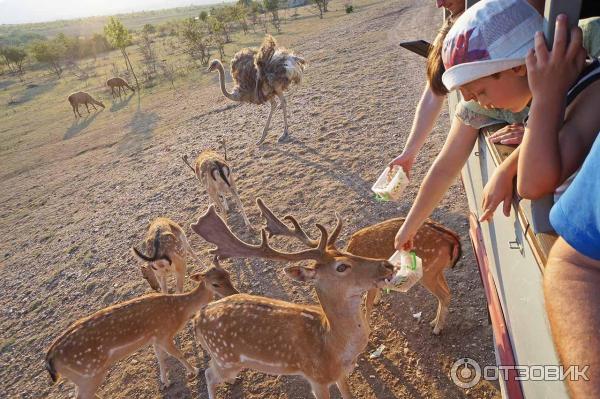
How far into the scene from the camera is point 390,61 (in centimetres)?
1275

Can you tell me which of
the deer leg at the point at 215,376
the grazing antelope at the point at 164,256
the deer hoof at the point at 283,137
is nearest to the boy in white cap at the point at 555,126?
the deer leg at the point at 215,376

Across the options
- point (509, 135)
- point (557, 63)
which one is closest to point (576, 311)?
point (557, 63)

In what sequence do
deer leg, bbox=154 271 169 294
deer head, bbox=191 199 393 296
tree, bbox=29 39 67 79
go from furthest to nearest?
tree, bbox=29 39 67 79 → deer leg, bbox=154 271 169 294 → deer head, bbox=191 199 393 296

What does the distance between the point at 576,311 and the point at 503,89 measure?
952 mm

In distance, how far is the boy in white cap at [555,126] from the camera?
1183 millimetres

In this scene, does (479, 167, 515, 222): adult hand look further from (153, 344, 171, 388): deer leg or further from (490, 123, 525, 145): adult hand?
(153, 344, 171, 388): deer leg

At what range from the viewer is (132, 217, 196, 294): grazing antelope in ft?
16.6

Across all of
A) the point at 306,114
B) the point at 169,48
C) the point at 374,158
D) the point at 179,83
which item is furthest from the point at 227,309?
the point at 169,48

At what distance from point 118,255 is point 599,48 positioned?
638 cm

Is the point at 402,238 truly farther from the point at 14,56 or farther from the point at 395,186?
the point at 14,56

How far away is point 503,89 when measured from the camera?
5.89 ft

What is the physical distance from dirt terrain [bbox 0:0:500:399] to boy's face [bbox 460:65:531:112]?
94.2 inches

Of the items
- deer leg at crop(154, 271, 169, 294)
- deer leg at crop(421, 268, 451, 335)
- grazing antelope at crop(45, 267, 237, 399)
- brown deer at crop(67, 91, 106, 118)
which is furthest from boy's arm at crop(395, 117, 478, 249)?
brown deer at crop(67, 91, 106, 118)

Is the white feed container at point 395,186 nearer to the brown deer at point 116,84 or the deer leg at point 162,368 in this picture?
the deer leg at point 162,368
